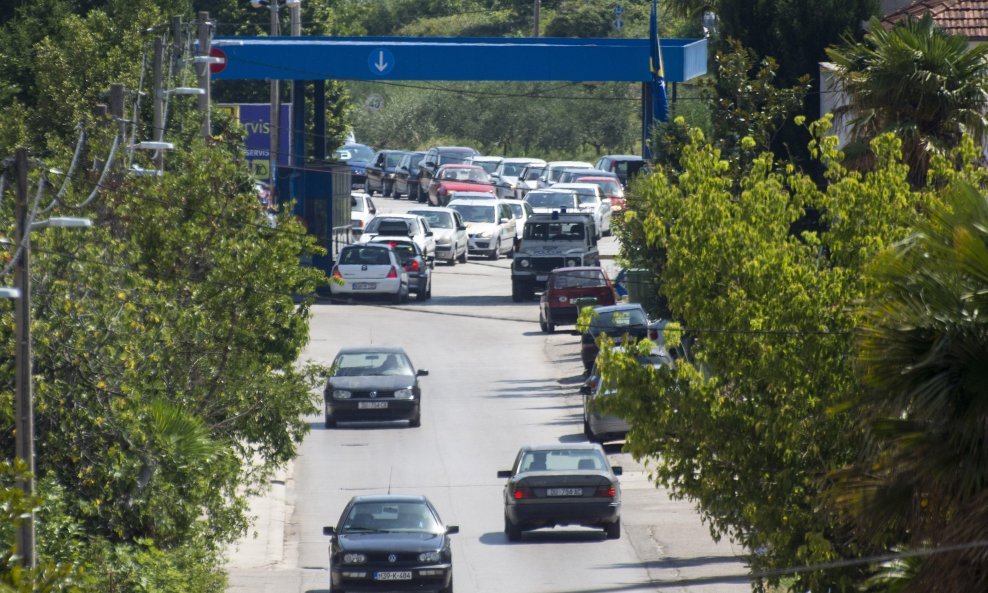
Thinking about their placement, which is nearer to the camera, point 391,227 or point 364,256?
point 364,256

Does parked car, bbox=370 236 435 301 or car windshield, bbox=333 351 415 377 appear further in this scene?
parked car, bbox=370 236 435 301

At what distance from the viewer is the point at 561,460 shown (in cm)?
2344

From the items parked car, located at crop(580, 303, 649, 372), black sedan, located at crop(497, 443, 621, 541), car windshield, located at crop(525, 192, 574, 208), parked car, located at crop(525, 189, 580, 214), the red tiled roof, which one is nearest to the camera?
black sedan, located at crop(497, 443, 621, 541)

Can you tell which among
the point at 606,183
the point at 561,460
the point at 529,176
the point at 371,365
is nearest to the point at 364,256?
the point at 371,365

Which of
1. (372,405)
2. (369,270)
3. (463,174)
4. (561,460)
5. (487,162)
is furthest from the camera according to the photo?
(487,162)

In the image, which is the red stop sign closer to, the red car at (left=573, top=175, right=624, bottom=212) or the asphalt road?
the asphalt road

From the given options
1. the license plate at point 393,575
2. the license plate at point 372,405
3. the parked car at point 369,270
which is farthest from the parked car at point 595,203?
the license plate at point 393,575

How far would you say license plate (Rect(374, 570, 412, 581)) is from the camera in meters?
19.6

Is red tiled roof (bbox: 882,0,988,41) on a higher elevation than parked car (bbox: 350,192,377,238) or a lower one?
higher

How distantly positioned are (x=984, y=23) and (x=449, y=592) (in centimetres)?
1265

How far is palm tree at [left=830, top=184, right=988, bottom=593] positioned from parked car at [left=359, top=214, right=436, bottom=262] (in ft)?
119

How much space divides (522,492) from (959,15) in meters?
10.3

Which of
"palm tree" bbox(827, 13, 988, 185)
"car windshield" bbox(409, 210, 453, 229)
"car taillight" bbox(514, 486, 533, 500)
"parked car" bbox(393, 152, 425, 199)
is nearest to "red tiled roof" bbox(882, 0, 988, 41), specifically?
"palm tree" bbox(827, 13, 988, 185)

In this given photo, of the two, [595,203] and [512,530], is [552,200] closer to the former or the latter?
[595,203]
